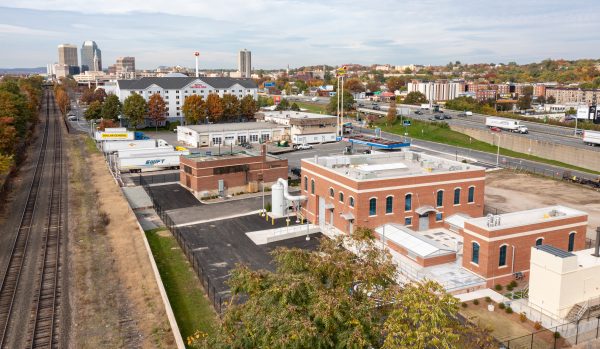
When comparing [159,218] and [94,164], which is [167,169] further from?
[159,218]

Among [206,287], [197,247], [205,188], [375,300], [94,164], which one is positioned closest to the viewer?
[375,300]

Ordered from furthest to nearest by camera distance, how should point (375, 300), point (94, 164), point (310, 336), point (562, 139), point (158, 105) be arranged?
point (158, 105) < point (562, 139) < point (94, 164) < point (375, 300) < point (310, 336)

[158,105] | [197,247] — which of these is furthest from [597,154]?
[158,105]

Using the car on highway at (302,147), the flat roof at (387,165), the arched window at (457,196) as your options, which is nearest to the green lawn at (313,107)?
the car on highway at (302,147)

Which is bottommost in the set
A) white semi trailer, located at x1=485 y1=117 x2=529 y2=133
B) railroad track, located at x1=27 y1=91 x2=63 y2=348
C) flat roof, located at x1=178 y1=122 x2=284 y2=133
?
railroad track, located at x1=27 y1=91 x2=63 y2=348

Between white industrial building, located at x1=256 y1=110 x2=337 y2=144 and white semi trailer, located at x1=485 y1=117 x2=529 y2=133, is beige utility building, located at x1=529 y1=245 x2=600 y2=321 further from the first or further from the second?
white semi trailer, located at x1=485 y1=117 x2=529 y2=133

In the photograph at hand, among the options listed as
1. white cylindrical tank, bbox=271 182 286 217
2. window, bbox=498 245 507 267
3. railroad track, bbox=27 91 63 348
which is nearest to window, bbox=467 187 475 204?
window, bbox=498 245 507 267
